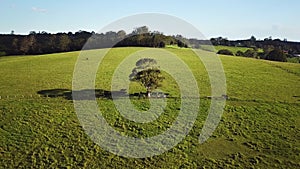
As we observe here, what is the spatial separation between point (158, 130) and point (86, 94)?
1228cm

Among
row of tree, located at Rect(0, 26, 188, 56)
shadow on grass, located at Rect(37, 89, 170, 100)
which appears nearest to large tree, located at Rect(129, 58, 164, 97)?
shadow on grass, located at Rect(37, 89, 170, 100)

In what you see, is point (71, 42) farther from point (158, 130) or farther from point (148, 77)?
point (158, 130)

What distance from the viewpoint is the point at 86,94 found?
3506cm

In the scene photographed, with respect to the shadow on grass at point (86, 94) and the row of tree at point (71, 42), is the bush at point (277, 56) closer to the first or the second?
the row of tree at point (71, 42)

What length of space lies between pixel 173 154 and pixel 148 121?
5.85 meters

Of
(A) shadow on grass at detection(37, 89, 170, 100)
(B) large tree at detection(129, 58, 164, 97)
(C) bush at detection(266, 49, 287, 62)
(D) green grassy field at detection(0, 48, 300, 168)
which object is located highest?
(C) bush at detection(266, 49, 287, 62)

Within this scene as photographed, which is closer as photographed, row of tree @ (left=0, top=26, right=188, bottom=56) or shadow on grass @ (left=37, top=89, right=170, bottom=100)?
shadow on grass @ (left=37, top=89, right=170, bottom=100)

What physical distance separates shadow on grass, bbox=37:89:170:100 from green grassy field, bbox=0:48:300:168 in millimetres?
381

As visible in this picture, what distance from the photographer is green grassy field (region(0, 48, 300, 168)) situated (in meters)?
21.3

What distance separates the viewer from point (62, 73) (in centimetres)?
4834

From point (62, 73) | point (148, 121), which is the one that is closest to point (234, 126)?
point (148, 121)

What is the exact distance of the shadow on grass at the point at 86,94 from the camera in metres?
34.0

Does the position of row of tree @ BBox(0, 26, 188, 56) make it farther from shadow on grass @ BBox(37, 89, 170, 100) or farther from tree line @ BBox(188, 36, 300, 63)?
shadow on grass @ BBox(37, 89, 170, 100)

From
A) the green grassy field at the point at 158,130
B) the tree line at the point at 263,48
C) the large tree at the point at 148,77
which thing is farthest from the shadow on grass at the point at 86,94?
the tree line at the point at 263,48
